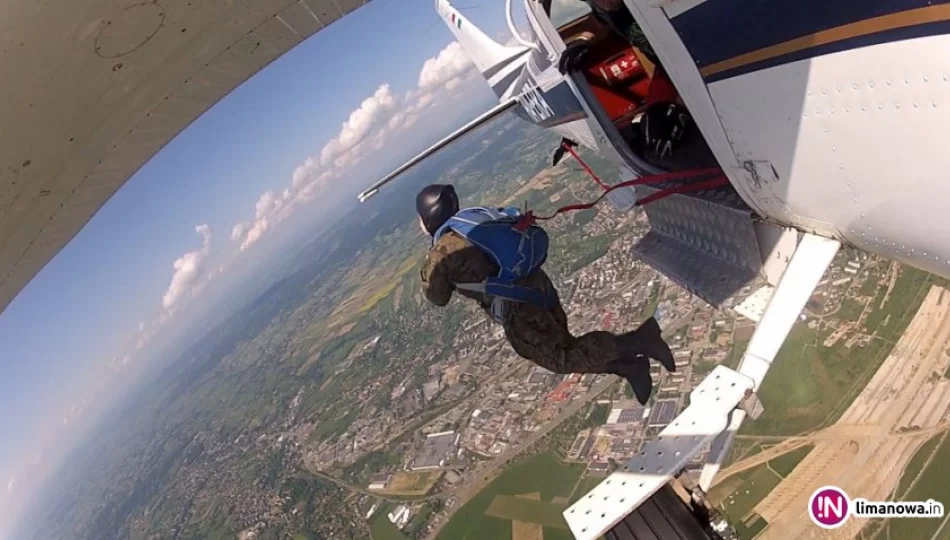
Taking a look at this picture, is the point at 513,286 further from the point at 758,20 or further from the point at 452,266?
the point at 758,20

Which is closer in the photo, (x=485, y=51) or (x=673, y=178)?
(x=673, y=178)

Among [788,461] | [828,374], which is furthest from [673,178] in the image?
[828,374]

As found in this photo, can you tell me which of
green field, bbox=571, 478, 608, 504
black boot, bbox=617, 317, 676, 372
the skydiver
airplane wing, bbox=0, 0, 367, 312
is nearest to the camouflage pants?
the skydiver

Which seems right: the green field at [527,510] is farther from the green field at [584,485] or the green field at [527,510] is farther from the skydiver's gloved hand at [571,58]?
the skydiver's gloved hand at [571,58]

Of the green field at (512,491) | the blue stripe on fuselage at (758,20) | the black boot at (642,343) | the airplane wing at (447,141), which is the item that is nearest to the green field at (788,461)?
the green field at (512,491)

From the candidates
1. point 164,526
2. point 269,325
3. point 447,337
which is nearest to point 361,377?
point 447,337

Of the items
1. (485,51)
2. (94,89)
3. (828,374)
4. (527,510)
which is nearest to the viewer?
(94,89)
